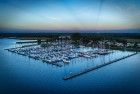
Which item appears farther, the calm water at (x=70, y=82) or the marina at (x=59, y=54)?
the marina at (x=59, y=54)

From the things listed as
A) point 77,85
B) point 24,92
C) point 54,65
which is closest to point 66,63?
point 54,65

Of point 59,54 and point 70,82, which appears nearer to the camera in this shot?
point 70,82

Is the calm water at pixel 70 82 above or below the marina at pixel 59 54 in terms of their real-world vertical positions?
below

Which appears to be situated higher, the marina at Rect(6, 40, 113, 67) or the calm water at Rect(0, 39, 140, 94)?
the marina at Rect(6, 40, 113, 67)

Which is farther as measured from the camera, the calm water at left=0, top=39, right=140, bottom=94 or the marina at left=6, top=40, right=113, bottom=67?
the marina at left=6, top=40, right=113, bottom=67

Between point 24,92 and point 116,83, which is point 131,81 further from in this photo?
point 24,92

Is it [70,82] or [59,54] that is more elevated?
[59,54]

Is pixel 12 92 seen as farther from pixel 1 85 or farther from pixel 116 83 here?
pixel 116 83

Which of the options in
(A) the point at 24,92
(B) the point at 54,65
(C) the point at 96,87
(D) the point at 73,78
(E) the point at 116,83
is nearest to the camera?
(A) the point at 24,92

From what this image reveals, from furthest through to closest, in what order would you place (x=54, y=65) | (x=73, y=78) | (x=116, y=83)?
(x=54, y=65) → (x=73, y=78) → (x=116, y=83)

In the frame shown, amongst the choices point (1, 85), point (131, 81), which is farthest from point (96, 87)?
point (1, 85)

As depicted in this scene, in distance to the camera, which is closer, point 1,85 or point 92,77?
point 1,85
